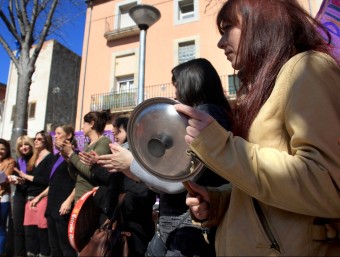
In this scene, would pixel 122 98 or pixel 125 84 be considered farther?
pixel 125 84

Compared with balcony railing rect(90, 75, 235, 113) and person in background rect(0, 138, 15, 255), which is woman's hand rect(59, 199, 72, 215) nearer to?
person in background rect(0, 138, 15, 255)

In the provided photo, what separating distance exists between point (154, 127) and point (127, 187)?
4.55 feet

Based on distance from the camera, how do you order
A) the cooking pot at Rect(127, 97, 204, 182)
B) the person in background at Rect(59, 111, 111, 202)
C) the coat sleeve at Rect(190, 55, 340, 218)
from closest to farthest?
the coat sleeve at Rect(190, 55, 340, 218) < the cooking pot at Rect(127, 97, 204, 182) < the person in background at Rect(59, 111, 111, 202)

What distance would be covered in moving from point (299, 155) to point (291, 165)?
4 cm

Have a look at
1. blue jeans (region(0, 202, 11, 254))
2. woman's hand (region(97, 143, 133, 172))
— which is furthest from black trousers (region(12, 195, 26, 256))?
woman's hand (region(97, 143, 133, 172))

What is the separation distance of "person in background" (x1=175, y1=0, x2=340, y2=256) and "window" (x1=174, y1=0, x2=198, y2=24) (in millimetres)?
13987

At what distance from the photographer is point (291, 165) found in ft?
2.74

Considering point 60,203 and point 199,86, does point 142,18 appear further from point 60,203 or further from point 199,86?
point 199,86

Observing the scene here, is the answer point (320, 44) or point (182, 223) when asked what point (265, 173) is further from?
point (182, 223)

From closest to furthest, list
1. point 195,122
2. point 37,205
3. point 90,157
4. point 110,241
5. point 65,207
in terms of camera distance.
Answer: point 195,122 → point 110,241 → point 90,157 → point 65,207 → point 37,205

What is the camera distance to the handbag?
6.97 feet

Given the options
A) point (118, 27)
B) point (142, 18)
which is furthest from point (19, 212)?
point (118, 27)

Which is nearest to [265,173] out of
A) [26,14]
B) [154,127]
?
[154,127]

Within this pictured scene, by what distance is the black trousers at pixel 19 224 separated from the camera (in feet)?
14.7
